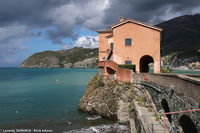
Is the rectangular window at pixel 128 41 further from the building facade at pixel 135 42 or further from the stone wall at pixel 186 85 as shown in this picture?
the stone wall at pixel 186 85

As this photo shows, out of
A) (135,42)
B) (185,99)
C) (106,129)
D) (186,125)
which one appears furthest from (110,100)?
(185,99)

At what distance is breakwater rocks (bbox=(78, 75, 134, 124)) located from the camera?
2285 centimetres

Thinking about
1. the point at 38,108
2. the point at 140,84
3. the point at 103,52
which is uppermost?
the point at 103,52

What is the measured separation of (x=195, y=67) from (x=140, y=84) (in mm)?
150650

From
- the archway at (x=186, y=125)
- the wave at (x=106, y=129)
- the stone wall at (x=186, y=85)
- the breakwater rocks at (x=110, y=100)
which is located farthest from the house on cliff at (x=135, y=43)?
the archway at (x=186, y=125)

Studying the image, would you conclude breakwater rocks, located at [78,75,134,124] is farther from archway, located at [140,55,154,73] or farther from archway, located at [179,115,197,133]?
archway, located at [179,115,197,133]

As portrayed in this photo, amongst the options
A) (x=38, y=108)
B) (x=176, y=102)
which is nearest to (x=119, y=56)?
(x=38, y=108)

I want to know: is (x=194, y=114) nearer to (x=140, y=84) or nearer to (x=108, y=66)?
(x=140, y=84)

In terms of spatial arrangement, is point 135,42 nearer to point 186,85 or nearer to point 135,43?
point 135,43

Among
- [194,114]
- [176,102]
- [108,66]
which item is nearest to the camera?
[194,114]

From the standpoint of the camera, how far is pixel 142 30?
27859mm

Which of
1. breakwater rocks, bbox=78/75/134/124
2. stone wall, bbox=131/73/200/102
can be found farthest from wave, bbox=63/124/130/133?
stone wall, bbox=131/73/200/102

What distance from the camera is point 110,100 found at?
80.1ft

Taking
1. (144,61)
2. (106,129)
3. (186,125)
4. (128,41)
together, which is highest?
(128,41)
